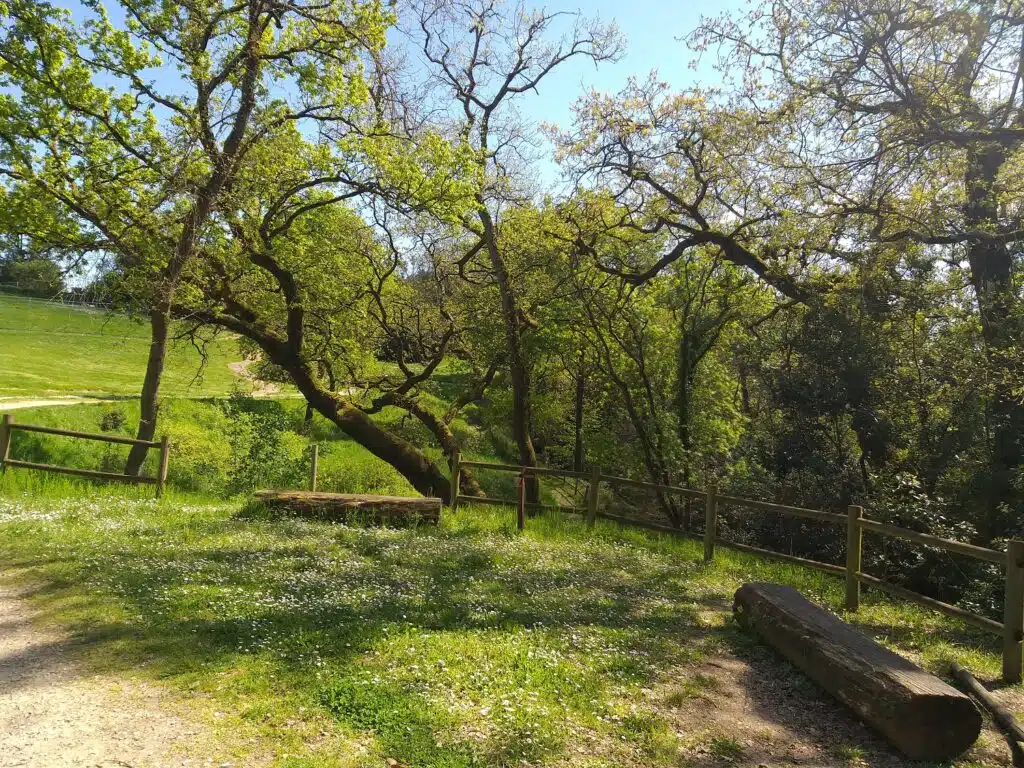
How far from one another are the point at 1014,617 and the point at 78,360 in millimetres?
43995

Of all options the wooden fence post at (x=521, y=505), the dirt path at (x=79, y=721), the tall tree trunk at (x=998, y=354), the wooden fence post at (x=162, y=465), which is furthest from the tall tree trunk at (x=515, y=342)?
the dirt path at (x=79, y=721)

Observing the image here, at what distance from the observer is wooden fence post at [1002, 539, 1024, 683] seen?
570 cm

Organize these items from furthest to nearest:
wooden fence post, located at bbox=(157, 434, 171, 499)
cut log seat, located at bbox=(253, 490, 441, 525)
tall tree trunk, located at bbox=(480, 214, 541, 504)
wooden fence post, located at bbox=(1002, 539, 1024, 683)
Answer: tall tree trunk, located at bbox=(480, 214, 541, 504), wooden fence post, located at bbox=(157, 434, 171, 499), cut log seat, located at bbox=(253, 490, 441, 525), wooden fence post, located at bbox=(1002, 539, 1024, 683)

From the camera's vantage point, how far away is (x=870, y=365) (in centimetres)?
1255

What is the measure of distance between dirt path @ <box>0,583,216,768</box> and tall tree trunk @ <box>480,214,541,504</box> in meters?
14.3

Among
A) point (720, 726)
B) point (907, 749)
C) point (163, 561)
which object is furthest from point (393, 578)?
point (907, 749)

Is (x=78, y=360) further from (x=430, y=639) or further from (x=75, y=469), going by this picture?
(x=430, y=639)

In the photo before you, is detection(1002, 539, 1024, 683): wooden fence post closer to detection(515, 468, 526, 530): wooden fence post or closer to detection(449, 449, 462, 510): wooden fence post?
detection(515, 468, 526, 530): wooden fence post

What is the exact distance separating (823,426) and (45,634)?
1274 cm

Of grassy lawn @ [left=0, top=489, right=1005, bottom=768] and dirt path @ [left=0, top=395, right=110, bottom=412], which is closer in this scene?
grassy lawn @ [left=0, top=489, right=1005, bottom=768]

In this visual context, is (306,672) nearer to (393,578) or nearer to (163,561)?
(393,578)

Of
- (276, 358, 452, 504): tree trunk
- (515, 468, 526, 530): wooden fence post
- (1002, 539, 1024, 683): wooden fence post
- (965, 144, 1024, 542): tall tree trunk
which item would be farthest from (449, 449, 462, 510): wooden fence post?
(965, 144, 1024, 542): tall tree trunk

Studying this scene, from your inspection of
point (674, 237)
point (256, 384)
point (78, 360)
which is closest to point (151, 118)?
point (674, 237)

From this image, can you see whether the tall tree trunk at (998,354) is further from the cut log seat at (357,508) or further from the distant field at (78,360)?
the distant field at (78,360)
